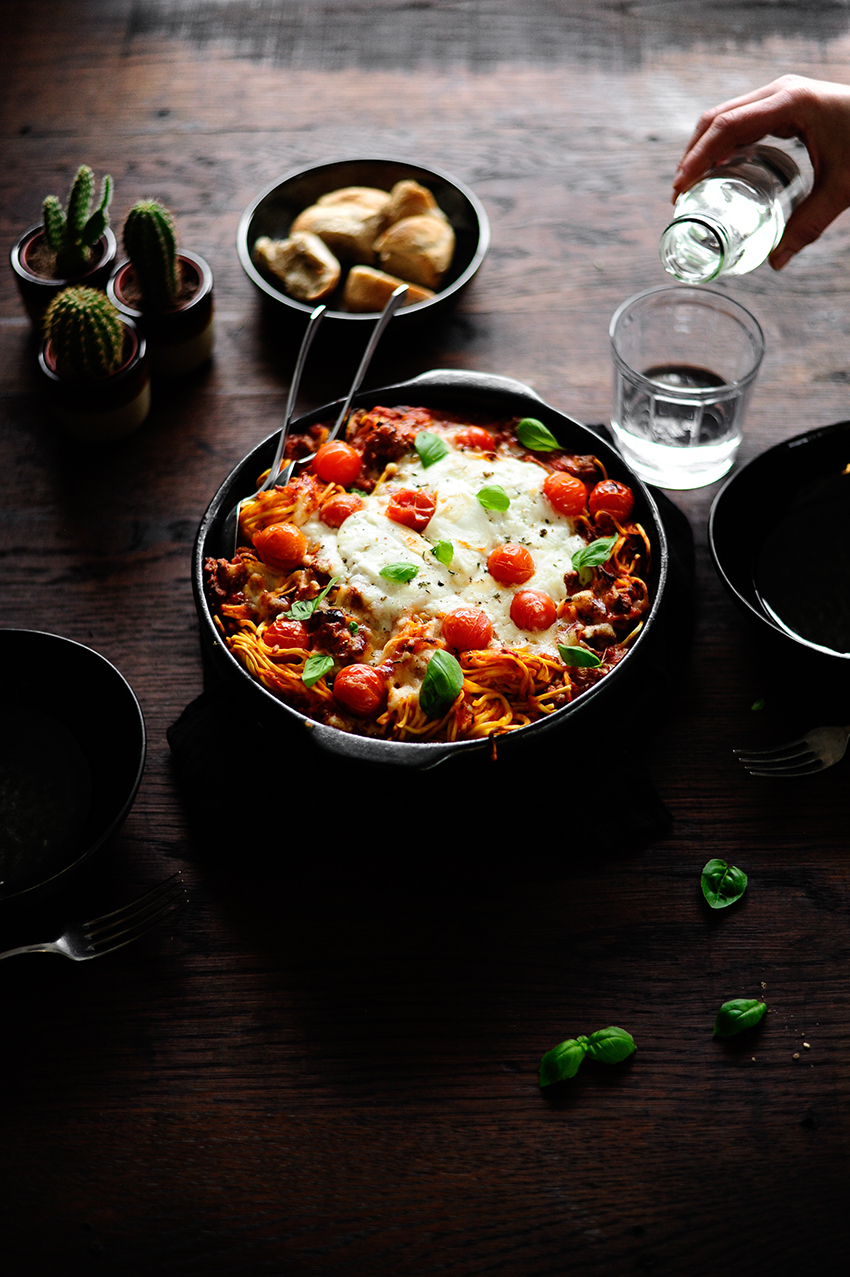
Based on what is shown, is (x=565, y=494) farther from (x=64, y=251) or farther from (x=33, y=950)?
(x=64, y=251)

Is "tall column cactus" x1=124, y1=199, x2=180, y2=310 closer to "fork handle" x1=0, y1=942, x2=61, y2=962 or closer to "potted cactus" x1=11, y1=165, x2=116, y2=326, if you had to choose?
"potted cactus" x1=11, y1=165, x2=116, y2=326

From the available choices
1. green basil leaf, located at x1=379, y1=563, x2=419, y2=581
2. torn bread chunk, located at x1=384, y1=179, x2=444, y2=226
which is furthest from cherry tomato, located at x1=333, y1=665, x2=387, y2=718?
torn bread chunk, located at x1=384, y1=179, x2=444, y2=226

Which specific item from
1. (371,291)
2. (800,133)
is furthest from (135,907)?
(800,133)

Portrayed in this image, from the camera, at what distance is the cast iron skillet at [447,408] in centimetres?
193

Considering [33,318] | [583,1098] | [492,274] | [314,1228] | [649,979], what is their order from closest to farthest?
Result: [314,1228] → [583,1098] → [649,979] → [33,318] → [492,274]

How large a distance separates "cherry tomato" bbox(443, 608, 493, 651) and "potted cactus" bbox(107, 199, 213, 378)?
4.64 ft

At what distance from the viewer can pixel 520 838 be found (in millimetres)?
2230

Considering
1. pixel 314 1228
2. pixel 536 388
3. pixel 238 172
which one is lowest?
pixel 314 1228

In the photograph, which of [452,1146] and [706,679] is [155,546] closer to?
[706,679]

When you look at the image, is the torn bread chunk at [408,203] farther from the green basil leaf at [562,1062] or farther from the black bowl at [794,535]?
the green basil leaf at [562,1062]

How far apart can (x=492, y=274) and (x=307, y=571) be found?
1.58 meters

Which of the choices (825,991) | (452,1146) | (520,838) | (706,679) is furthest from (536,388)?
(452,1146)

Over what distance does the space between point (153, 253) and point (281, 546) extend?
3.68 feet

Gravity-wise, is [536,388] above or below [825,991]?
above
